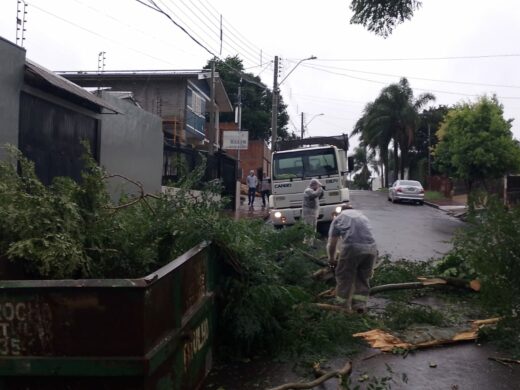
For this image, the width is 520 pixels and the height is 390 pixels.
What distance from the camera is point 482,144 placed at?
32.3m

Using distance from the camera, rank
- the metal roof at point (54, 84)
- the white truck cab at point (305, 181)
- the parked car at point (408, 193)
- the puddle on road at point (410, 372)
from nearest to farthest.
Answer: the puddle on road at point (410, 372) → the metal roof at point (54, 84) → the white truck cab at point (305, 181) → the parked car at point (408, 193)

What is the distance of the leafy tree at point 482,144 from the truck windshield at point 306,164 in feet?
61.2

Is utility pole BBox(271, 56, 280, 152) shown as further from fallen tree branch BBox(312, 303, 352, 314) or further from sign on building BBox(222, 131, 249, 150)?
fallen tree branch BBox(312, 303, 352, 314)

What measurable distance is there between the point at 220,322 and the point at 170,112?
27397mm

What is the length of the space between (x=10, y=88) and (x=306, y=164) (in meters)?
8.49

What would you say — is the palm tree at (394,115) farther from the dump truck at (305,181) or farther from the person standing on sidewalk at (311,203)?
the person standing on sidewalk at (311,203)

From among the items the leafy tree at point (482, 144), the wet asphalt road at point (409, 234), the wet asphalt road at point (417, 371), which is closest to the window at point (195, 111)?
the wet asphalt road at point (409, 234)

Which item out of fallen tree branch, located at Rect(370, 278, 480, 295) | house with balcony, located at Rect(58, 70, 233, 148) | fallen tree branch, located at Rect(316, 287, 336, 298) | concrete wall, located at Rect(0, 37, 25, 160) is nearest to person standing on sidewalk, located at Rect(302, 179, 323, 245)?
fallen tree branch, located at Rect(370, 278, 480, 295)

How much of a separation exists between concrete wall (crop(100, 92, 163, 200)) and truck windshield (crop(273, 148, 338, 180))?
3.49m

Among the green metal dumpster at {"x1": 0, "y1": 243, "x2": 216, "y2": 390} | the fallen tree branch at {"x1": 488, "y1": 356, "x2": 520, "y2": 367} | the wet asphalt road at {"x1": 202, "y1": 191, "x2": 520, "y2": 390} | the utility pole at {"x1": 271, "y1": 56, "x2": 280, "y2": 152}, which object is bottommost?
the wet asphalt road at {"x1": 202, "y1": 191, "x2": 520, "y2": 390}

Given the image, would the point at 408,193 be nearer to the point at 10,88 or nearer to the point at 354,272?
the point at 10,88

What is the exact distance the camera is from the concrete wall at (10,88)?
9.41 meters

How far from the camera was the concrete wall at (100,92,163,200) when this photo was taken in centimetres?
1427

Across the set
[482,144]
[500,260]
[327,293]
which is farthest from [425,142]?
[500,260]
